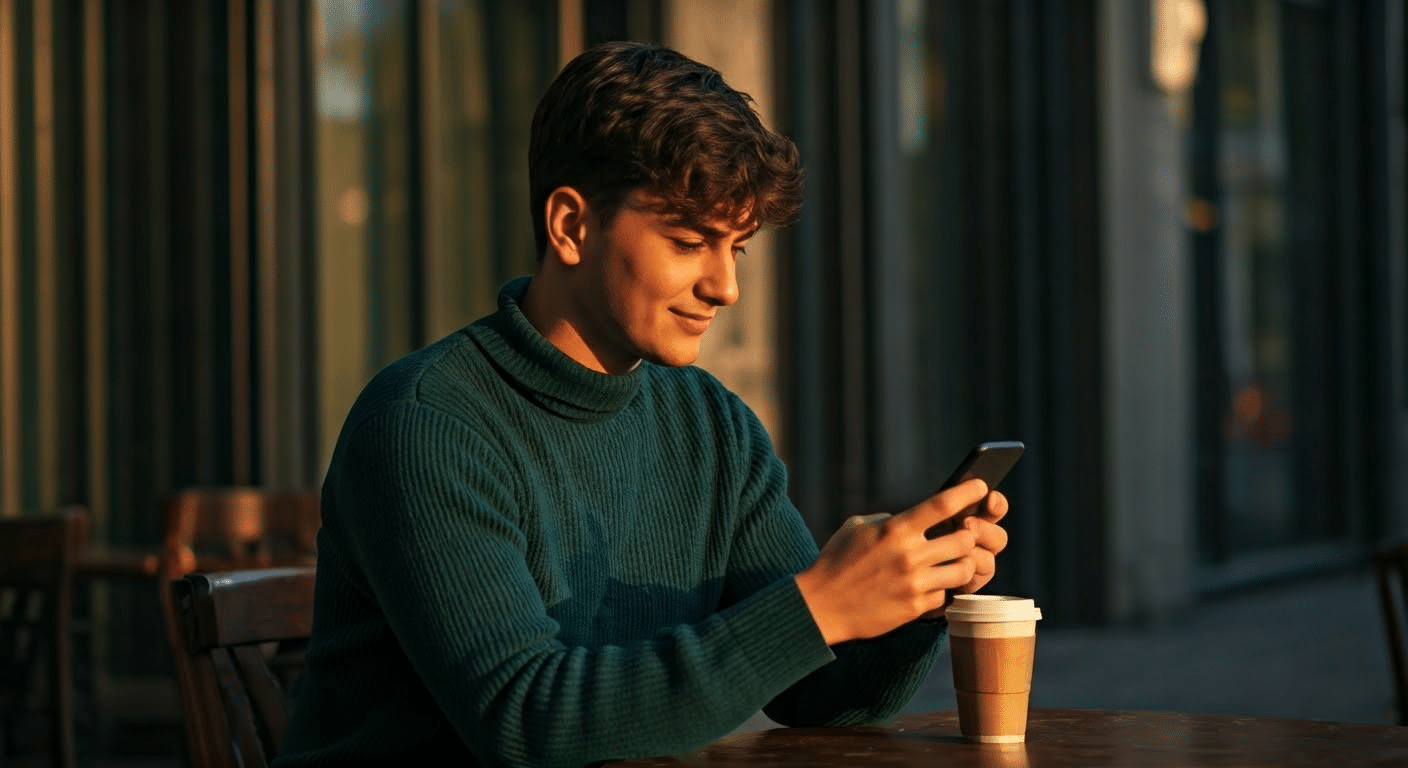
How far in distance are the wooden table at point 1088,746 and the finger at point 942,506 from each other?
22 cm

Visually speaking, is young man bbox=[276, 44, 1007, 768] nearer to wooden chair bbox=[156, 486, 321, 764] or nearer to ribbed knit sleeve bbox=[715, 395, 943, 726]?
ribbed knit sleeve bbox=[715, 395, 943, 726]

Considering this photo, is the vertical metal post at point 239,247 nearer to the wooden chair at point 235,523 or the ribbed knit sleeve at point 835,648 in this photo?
the wooden chair at point 235,523

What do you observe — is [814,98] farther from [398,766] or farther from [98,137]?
[398,766]

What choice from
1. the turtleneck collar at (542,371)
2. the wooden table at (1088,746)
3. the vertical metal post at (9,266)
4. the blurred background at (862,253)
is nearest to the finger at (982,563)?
the wooden table at (1088,746)

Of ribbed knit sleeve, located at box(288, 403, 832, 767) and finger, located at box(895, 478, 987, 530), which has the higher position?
finger, located at box(895, 478, 987, 530)

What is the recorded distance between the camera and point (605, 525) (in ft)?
6.73

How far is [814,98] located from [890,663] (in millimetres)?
6151

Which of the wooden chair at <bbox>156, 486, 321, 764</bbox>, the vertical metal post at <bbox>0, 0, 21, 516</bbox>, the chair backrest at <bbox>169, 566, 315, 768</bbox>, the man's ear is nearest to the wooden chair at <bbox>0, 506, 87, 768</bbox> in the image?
the wooden chair at <bbox>156, 486, 321, 764</bbox>

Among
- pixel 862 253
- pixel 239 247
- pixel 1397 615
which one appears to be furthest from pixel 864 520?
pixel 862 253

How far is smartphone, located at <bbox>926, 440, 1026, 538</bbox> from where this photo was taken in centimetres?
181

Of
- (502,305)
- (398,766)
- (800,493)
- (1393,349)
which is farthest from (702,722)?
(1393,349)

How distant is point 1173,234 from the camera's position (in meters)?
9.52

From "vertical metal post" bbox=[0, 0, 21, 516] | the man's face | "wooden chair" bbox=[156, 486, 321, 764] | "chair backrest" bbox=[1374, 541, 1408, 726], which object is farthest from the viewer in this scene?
"vertical metal post" bbox=[0, 0, 21, 516]

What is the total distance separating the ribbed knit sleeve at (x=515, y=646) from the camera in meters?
1.72
